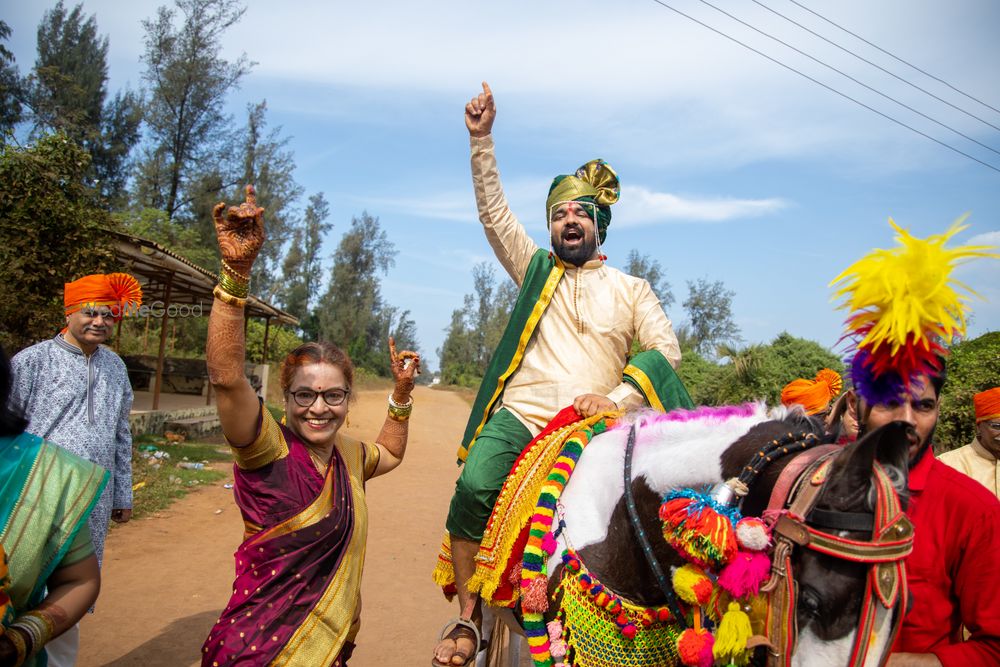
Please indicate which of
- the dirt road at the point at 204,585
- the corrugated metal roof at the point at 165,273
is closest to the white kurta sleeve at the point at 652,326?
the dirt road at the point at 204,585

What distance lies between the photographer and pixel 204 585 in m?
6.81

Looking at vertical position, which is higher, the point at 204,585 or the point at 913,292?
the point at 913,292

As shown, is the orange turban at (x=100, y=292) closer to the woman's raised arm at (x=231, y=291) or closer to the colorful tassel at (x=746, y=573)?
the woman's raised arm at (x=231, y=291)

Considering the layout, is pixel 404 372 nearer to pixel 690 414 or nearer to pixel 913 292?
pixel 690 414

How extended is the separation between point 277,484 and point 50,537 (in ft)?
2.54

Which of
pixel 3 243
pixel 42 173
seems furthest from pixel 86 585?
pixel 42 173

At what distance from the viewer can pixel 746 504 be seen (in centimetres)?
209

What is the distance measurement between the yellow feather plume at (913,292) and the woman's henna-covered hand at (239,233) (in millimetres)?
1820

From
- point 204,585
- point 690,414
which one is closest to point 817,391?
point 690,414

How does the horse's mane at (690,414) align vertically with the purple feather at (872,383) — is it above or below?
below

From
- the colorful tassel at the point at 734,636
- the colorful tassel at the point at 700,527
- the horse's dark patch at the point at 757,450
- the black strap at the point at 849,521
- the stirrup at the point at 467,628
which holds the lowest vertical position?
the stirrup at the point at 467,628

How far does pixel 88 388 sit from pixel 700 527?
3889 mm

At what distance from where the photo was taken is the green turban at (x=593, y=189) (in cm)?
387

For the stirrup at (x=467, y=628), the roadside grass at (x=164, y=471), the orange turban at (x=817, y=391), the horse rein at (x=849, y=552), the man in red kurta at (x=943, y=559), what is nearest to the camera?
the horse rein at (x=849, y=552)
